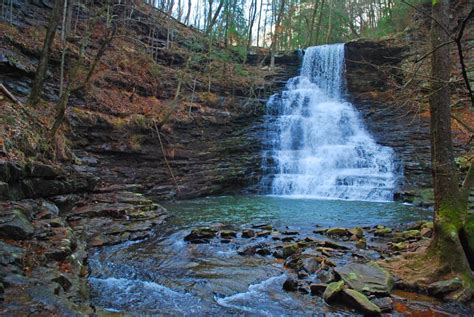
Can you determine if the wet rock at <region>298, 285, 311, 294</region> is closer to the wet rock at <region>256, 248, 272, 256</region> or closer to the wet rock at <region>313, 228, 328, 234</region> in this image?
the wet rock at <region>256, 248, 272, 256</region>

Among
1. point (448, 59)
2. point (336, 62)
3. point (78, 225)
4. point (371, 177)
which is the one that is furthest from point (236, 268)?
point (336, 62)

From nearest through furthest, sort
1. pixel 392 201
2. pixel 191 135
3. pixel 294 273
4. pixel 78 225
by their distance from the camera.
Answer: pixel 294 273 < pixel 78 225 < pixel 392 201 < pixel 191 135

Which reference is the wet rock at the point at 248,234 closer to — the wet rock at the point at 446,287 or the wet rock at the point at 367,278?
the wet rock at the point at 367,278

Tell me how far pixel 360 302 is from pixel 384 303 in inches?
15.4

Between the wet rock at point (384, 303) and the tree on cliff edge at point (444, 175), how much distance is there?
3.63 ft

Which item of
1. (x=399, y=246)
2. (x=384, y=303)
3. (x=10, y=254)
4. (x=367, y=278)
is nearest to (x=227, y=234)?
(x=399, y=246)

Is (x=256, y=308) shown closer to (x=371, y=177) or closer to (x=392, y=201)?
(x=392, y=201)

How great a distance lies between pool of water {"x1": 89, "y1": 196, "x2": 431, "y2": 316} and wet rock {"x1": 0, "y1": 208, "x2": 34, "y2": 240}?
3.90 ft

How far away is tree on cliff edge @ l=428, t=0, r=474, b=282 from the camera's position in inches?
200

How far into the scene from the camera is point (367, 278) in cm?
502

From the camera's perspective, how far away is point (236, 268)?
6.12 meters

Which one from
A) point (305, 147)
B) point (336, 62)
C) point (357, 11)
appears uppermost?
point (357, 11)

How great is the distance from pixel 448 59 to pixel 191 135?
47.3 feet

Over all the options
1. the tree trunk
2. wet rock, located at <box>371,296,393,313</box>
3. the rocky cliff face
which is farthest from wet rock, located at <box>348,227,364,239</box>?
the tree trunk
